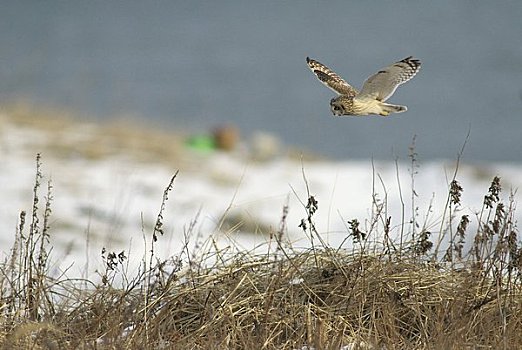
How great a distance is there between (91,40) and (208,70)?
3.12 meters

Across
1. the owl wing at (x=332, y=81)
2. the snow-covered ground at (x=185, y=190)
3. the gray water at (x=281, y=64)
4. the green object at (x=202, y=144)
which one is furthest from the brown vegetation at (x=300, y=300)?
the gray water at (x=281, y=64)

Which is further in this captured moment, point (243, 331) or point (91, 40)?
point (91, 40)

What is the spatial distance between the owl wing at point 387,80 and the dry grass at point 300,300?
0.67m

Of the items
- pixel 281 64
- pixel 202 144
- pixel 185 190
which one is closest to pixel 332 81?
pixel 185 190

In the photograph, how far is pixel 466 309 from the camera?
3.51 meters

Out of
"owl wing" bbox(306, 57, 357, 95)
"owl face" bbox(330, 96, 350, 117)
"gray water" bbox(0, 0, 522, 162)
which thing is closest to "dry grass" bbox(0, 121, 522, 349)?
"owl wing" bbox(306, 57, 357, 95)

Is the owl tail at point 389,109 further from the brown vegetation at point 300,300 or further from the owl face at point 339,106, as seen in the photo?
the brown vegetation at point 300,300

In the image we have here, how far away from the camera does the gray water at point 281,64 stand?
14.6 meters

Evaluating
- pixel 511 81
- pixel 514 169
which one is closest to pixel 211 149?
pixel 514 169

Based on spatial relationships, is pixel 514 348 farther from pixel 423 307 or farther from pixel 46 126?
pixel 46 126

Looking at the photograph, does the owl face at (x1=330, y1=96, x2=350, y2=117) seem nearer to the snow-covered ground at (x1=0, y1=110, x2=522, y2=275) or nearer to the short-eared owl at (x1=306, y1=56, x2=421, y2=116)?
the short-eared owl at (x1=306, y1=56, x2=421, y2=116)

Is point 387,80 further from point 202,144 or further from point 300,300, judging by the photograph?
point 202,144

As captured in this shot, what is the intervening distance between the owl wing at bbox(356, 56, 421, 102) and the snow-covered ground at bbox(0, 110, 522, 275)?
4.26 metres

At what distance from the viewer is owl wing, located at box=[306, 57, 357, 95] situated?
2.79m
